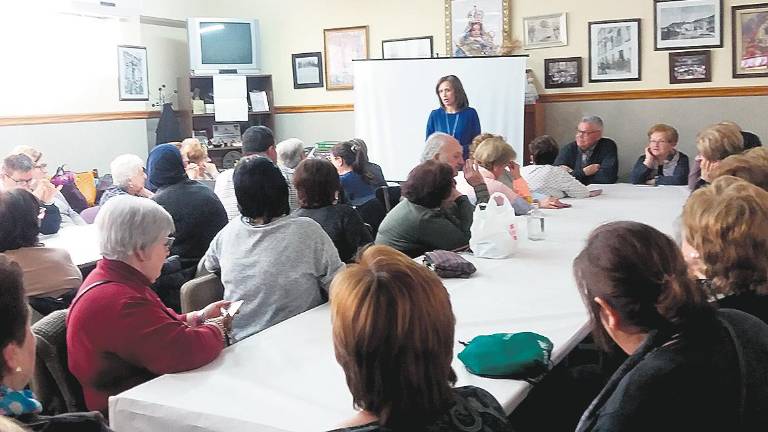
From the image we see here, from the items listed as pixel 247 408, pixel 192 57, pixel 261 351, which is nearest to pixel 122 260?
pixel 261 351

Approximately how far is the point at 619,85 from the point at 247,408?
6155mm

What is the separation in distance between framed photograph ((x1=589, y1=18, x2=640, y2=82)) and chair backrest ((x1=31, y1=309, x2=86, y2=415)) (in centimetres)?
603

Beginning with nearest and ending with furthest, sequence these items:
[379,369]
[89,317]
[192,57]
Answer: [379,369]
[89,317]
[192,57]

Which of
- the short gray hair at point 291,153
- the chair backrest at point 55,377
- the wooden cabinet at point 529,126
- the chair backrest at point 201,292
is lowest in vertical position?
the chair backrest at point 55,377

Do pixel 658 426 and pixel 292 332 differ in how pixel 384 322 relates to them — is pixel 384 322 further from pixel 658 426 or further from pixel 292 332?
pixel 292 332

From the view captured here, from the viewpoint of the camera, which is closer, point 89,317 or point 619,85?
point 89,317

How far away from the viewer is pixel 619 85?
7.16m

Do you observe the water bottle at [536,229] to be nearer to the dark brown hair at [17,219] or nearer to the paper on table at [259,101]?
the dark brown hair at [17,219]

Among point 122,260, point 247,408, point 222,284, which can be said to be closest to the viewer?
Answer: point 247,408

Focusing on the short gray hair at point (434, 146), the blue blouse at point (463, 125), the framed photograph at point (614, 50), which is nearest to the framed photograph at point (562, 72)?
Result: the framed photograph at point (614, 50)

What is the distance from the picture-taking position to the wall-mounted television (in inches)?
326

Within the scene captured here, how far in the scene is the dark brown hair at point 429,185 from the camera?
333 centimetres

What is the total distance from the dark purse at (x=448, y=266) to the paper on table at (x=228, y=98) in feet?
19.0

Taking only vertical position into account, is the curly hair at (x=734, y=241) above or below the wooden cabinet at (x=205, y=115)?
below
